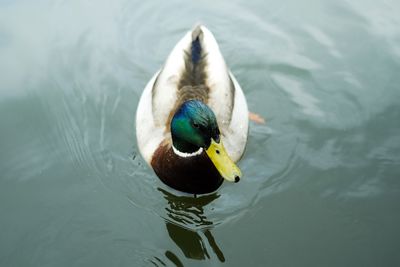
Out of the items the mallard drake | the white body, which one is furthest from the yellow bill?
the white body

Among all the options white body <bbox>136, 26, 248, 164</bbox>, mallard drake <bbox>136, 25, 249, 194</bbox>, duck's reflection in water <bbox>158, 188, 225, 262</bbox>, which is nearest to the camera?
mallard drake <bbox>136, 25, 249, 194</bbox>

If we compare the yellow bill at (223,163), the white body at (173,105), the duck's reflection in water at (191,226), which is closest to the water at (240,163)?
the duck's reflection in water at (191,226)

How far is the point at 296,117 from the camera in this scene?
5266mm

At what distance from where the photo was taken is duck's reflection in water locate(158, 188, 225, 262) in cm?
414

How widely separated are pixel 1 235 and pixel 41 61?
2163 millimetres

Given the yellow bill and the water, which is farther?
the water

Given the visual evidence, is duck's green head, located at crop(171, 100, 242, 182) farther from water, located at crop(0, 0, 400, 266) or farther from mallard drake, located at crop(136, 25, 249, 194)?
water, located at crop(0, 0, 400, 266)

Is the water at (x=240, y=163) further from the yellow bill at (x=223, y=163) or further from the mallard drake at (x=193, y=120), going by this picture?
the yellow bill at (x=223, y=163)

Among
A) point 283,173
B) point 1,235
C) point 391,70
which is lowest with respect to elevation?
point 1,235

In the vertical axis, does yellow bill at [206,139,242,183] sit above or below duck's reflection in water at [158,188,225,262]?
above

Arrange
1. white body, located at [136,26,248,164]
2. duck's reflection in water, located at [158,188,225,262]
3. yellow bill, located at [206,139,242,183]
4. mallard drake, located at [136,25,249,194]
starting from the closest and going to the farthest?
1. yellow bill, located at [206,139,242,183]
2. mallard drake, located at [136,25,249,194]
3. duck's reflection in water, located at [158,188,225,262]
4. white body, located at [136,26,248,164]

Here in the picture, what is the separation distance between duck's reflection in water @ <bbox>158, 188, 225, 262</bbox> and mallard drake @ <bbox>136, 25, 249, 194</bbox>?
0.40ft

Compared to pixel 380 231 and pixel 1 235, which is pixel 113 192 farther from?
pixel 380 231

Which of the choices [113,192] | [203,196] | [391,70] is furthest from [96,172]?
[391,70]
